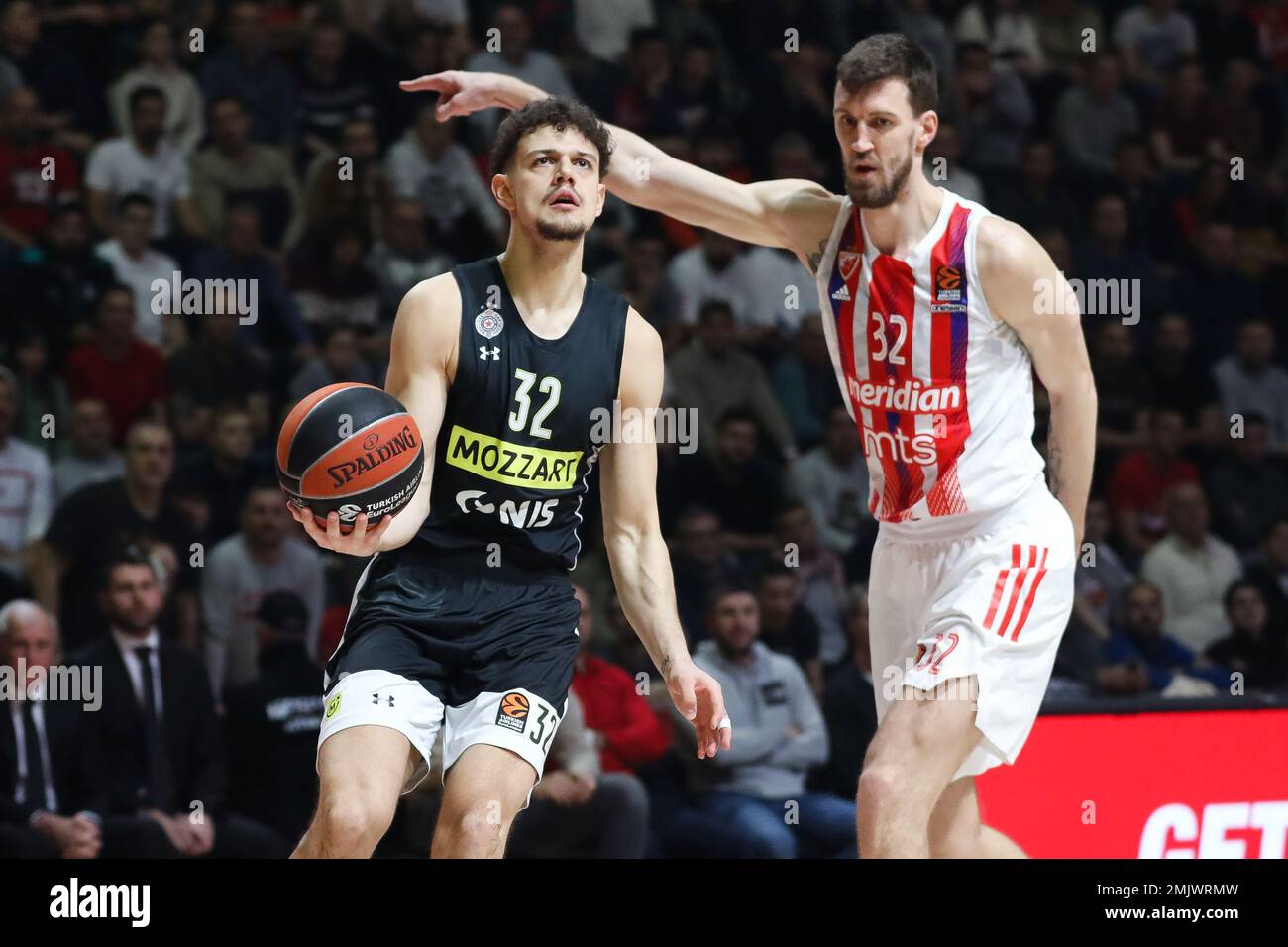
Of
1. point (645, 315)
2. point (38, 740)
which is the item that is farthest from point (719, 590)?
point (38, 740)

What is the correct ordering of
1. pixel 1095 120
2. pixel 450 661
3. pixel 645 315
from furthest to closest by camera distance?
pixel 1095 120
pixel 645 315
pixel 450 661

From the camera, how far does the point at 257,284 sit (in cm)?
1096

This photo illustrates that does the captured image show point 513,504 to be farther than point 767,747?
No

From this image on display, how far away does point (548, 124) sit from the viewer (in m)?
5.64

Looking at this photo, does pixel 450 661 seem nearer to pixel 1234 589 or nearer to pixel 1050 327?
pixel 1050 327

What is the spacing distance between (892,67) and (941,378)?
0.96 m

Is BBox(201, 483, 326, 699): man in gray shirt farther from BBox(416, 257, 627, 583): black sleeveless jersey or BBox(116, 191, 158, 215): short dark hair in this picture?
BBox(416, 257, 627, 583): black sleeveless jersey

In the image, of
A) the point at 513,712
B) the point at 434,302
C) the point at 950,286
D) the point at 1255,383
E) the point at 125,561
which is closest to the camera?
the point at 513,712

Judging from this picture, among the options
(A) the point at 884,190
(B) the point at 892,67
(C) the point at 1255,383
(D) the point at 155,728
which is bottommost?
(D) the point at 155,728

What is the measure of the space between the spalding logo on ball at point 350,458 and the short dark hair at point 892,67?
174cm

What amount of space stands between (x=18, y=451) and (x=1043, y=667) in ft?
20.3
